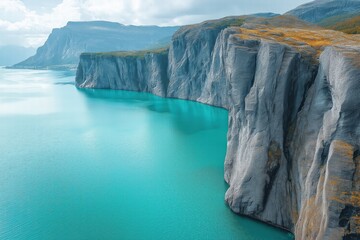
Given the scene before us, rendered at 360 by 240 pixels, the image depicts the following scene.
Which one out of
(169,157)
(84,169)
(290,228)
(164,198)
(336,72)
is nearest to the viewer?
(336,72)

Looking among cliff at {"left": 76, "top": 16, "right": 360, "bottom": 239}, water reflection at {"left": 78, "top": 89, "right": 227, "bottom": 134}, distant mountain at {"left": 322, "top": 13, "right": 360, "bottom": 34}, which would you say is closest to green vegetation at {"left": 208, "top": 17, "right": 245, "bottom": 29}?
water reflection at {"left": 78, "top": 89, "right": 227, "bottom": 134}

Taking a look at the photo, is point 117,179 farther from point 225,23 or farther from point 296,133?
point 225,23

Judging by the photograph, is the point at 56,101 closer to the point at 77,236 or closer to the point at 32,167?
the point at 32,167

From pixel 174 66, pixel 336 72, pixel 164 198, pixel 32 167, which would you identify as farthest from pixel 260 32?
pixel 174 66

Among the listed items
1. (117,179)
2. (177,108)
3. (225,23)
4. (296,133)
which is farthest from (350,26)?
(117,179)

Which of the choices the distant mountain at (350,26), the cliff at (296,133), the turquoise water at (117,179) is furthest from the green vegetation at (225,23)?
the cliff at (296,133)


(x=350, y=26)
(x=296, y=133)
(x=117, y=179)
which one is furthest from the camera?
(x=350, y=26)
